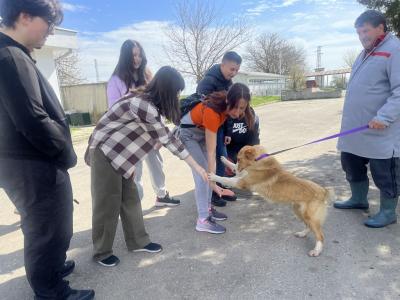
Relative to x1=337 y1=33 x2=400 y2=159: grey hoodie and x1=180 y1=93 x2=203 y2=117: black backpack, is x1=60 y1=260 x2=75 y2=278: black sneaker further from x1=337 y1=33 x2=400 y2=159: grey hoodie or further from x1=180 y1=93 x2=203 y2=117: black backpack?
x1=337 y1=33 x2=400 y2=159: grey hoodie

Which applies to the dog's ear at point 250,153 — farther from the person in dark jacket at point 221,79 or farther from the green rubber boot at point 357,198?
the green rubber boot at point 357,198

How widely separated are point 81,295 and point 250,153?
2.17 metres

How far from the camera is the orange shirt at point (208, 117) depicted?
307 centimetres

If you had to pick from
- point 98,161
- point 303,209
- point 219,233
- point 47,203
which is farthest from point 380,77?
point 47,203

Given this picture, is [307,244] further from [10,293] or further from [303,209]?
[10,293]

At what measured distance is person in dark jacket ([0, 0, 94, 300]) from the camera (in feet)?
6.10

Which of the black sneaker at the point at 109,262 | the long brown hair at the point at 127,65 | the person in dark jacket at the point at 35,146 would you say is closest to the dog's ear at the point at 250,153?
the long brown hair at the point at 127,65

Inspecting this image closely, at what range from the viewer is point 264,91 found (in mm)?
38250

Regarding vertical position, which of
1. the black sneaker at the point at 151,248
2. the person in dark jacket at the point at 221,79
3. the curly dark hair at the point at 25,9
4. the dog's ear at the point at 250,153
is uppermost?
the curly dark hair at the point at 25,9

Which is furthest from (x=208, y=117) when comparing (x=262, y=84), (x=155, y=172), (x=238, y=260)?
(x=262, y=84)

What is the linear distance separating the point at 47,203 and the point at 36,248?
0.32m

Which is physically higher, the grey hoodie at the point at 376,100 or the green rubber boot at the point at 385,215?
the grey hoodie at the point at 376,100

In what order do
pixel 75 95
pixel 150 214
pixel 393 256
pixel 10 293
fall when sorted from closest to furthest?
pixel 10 293, pixel 393 256, pixel 150 214, pixel 75 95

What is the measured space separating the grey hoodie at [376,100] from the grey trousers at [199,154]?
1659mm
